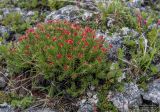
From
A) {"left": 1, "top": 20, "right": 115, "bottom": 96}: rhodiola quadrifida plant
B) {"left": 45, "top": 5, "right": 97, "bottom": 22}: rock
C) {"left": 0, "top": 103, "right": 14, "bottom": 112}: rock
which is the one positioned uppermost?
{"left": 45, "top": 5, "right": 97, "bottom": 22}: rock

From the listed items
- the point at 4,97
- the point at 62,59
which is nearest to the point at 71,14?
the point at 62,59

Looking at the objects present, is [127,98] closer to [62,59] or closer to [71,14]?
[62,59]

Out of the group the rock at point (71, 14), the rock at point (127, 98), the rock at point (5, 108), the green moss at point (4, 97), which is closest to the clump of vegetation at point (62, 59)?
the rock at point (127, 98)

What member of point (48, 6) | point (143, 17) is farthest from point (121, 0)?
point (48, 6)

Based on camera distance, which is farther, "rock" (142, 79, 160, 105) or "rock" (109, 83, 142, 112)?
"rock" (142, 79, 160, 105)

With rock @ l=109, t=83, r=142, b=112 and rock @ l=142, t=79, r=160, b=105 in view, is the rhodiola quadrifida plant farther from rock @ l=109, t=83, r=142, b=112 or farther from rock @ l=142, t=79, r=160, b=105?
rock @ l=142, t=79, r=160, b=105

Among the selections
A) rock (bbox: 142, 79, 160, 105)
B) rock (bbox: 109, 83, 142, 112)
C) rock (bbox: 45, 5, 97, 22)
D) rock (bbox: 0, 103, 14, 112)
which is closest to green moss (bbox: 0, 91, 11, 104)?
rock (bbox: 0, 103, 14, 112)
